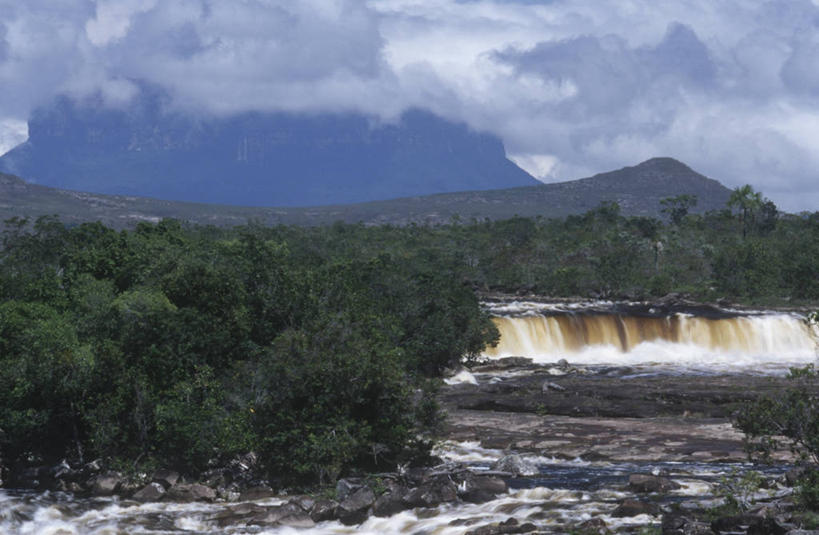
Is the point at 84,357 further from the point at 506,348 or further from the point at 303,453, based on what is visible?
the point at 506,348

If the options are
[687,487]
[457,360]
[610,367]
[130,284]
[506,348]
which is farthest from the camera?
[506,348]

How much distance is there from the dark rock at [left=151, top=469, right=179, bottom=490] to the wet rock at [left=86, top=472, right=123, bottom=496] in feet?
2.96

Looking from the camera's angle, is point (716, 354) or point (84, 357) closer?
point (84, 357)

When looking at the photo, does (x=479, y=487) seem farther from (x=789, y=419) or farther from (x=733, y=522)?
(x=789, y=419)

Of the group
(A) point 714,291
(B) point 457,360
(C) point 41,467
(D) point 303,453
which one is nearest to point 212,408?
(D) point 303,453

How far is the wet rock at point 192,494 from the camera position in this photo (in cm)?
2192

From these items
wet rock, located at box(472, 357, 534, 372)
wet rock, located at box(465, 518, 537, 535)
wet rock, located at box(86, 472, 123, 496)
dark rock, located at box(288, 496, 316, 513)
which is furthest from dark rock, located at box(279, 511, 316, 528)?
wet rock, located at box(472, 357, 534, 372)

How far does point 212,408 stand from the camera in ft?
79.0

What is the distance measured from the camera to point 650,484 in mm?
21094

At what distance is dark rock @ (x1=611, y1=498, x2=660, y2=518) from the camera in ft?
61.9

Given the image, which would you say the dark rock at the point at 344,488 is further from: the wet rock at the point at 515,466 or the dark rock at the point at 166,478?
the dark rock at the point at 166,478

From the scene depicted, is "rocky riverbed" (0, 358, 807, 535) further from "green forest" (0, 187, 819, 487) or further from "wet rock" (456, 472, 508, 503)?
"green forest" (0, 187, 819, 487)

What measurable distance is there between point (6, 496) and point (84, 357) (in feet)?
13.1

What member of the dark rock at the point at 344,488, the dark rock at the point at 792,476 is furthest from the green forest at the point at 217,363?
the dark rock at the point at 792,476
